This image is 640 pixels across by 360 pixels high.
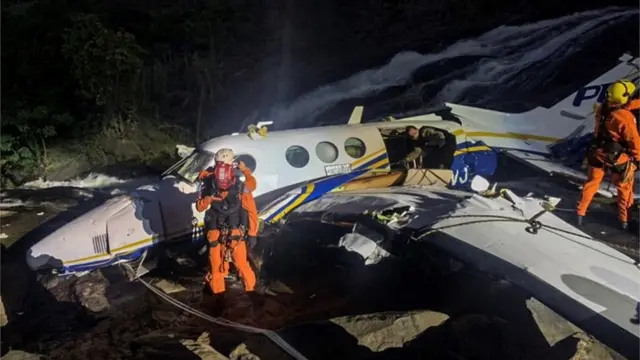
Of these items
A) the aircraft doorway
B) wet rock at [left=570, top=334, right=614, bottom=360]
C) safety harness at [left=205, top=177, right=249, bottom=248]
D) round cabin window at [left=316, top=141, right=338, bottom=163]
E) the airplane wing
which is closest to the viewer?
wet rock at [left=570, top=334, right=614, bottom=360]

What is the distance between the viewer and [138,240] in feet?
32.3

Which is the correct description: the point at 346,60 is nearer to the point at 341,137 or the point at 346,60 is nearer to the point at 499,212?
the point at 341,137

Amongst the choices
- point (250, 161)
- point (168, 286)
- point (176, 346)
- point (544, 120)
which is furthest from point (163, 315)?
point (544, 120)

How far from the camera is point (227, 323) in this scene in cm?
834

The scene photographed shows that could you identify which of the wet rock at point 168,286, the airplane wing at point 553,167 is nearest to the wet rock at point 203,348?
the wet rock at point 168,286

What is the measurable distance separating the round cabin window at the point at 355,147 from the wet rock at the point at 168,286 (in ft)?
13.8

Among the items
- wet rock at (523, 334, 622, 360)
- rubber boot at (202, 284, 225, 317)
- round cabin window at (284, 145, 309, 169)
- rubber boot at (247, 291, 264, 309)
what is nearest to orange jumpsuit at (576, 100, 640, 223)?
wet rock at (523, 334, 622, 360)

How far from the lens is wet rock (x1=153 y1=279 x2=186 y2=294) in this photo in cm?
999

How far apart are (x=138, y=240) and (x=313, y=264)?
2.95m

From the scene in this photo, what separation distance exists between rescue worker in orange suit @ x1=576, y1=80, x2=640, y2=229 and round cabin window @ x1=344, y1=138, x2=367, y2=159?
4.34 m

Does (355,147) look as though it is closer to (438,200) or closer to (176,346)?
(438,200)

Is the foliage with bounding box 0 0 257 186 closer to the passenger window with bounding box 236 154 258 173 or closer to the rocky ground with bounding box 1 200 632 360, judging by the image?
the rocky ground with bounding box 1 200 632 360

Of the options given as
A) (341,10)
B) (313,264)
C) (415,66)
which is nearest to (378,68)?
(415,66)

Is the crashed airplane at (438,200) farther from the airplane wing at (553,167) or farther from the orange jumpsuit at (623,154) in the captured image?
the orange jumpsuit at (623,154)
